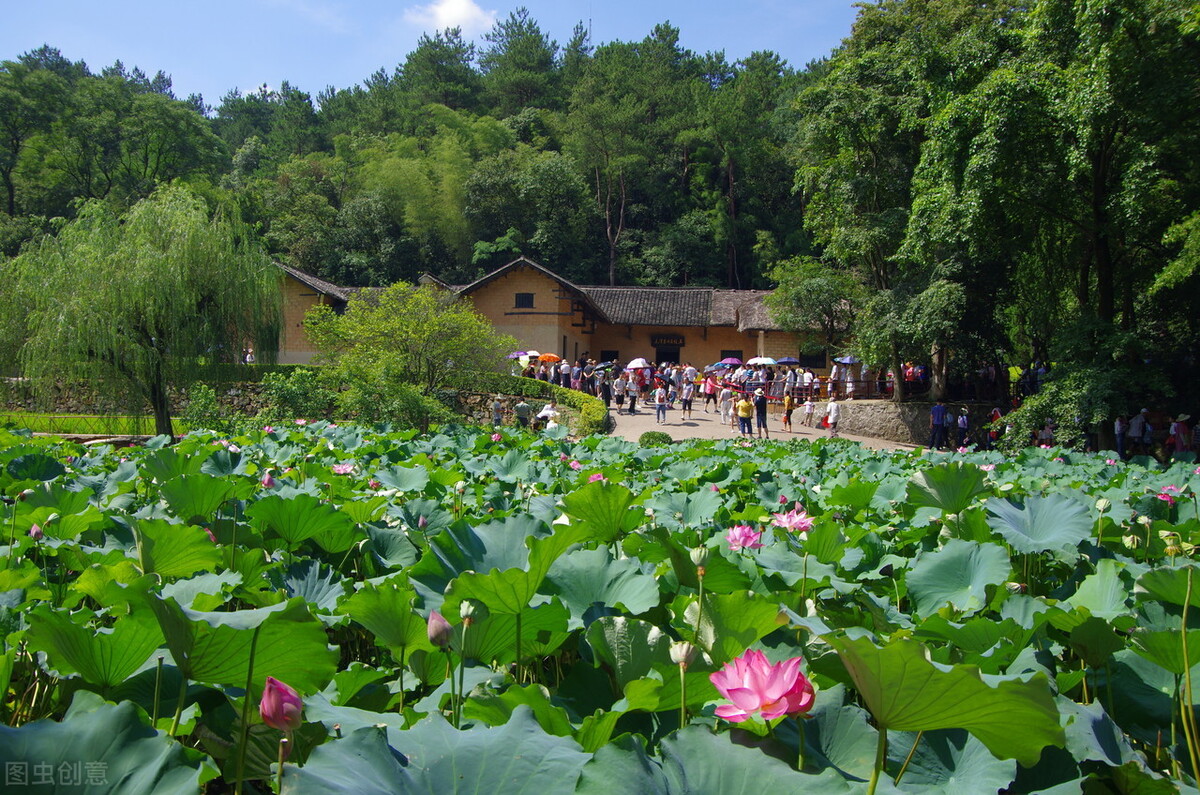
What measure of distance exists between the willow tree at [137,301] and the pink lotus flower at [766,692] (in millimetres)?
15942

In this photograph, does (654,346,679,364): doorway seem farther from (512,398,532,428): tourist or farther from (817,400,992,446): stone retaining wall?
(512,398,532,428): tourist

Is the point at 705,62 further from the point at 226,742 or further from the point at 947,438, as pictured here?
the point at 226,742

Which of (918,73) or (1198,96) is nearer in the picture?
(1198,96)

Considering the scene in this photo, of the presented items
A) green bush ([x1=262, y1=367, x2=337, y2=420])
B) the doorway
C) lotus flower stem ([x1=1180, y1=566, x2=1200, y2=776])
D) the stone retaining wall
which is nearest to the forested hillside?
the stone retaining wall

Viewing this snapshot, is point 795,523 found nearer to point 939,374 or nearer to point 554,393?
Answer: point 939,374

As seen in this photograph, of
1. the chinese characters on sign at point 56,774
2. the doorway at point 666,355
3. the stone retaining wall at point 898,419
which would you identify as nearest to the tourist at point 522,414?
the stone retaining wall at point 898,419

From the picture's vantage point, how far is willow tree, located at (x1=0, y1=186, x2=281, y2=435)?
14.1 m

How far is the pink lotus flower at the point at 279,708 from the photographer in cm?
87

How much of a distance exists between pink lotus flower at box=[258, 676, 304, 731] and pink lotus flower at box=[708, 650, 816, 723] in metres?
0.49

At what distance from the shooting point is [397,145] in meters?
43.2

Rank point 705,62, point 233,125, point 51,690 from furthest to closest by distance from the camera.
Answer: point 233,125, point 705,62, point 51,690

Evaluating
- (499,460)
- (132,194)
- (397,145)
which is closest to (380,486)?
(499,460)

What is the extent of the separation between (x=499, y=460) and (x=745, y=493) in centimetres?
123

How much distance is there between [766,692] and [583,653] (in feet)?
1.66
